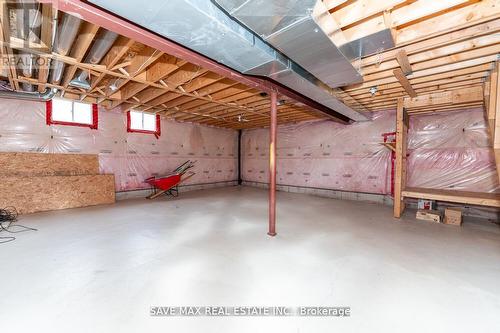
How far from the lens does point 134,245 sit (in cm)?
262

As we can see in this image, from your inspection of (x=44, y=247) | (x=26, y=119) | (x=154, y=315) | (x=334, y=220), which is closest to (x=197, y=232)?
(x=154, y=315)

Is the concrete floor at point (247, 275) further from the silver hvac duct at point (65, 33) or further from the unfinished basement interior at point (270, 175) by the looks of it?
the silver hvac duct at point (65, 33)

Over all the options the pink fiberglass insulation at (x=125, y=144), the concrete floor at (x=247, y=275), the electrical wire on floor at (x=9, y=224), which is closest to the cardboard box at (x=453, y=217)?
the concrete floor at (x=247, y=275)

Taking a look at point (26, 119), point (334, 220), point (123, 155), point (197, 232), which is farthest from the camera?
point (123, 155)

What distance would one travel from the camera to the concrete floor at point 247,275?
1455 millimetres

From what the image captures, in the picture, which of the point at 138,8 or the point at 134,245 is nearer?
the point at 138,8

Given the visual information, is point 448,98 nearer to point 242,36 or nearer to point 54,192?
point 242,36

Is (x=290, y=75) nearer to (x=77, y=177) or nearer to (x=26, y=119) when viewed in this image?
(x=77, y=177)

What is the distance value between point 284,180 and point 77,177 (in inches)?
238

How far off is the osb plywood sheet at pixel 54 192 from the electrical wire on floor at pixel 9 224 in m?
0.11

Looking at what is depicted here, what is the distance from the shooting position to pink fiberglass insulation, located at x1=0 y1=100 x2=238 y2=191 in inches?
168

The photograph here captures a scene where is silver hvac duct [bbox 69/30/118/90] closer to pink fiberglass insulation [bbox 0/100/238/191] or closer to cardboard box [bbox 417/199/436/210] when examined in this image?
pink fiberglass insulation [bbox 0/100/238/191]

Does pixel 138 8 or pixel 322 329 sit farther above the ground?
pixel 138 8

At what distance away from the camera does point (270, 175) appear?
3189 millimetres
